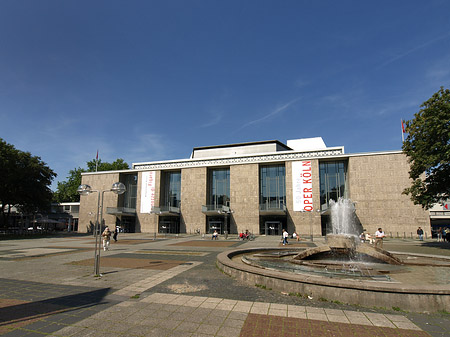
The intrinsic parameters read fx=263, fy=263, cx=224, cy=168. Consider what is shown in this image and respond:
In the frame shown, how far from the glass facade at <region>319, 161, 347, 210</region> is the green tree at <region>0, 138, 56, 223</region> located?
4551cm

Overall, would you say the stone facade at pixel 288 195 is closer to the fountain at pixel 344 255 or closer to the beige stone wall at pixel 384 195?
the beige stone wall at pixel 384 195

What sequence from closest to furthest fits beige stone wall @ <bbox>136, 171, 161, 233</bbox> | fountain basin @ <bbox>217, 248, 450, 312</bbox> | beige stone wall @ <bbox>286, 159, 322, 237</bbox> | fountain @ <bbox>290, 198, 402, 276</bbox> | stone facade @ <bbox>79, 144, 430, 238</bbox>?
fountain basin @ <bbox>217, 248, 450, 312</bbox> → fountain @ <bbox>290, 198, 402, 276</bbox> → stone facade @ <bbox>79, 144, 430, 238</bbox> → beige stone wall @ <bbox>286, 159, 322, 237</bbox> → beige stone wall @ <bbox>136, 171, 161, 233</bbox>

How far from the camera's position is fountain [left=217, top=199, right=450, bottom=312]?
5.69 metres

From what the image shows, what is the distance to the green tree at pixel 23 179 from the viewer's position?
3678 centimetres

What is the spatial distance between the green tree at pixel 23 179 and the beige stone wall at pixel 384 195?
49.4 m

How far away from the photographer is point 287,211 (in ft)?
141

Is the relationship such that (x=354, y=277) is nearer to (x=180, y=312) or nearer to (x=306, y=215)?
(x=180, y=312)

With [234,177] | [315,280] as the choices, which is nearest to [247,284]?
[315,280]

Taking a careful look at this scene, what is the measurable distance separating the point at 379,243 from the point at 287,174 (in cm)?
2726

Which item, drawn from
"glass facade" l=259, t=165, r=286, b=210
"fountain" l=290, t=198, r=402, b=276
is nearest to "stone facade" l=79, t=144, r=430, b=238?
"glass facade" l=259, t=165, r=286, b=210

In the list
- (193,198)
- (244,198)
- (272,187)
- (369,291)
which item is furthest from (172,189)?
(369,291)

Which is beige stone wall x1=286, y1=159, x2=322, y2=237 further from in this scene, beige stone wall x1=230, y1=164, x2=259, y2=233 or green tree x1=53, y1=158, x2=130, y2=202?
green tree x1=53, y1=158, x2=130, y2=202

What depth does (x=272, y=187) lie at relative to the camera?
46.0 meters

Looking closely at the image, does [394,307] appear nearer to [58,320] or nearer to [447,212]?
[58,320]
